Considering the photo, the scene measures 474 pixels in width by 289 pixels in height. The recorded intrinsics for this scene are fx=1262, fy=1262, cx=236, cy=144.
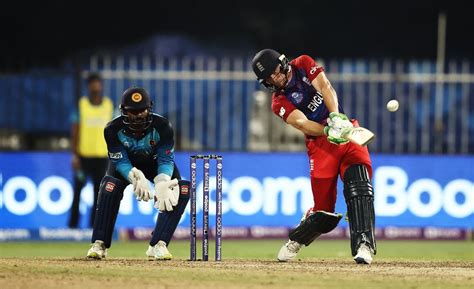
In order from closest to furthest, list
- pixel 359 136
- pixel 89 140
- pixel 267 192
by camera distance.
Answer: pixel 359 136 → pixel 89 140 → pixel 267 192

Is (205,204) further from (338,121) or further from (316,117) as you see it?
(338,121)

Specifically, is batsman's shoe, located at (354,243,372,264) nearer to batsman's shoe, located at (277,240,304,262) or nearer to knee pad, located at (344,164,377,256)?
knee pad, located at (344,164,377,256)

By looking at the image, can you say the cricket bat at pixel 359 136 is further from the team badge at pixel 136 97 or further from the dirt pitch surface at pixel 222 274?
the team badge at pixel 136 97

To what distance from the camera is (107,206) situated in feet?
38.5

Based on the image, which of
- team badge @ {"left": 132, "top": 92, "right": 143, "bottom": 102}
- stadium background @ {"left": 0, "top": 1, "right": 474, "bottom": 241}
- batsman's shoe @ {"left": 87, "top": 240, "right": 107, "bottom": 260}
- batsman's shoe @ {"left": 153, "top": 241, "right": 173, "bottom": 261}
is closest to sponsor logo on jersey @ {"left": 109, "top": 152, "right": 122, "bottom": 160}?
team badge @ {"left": 132, "top": 92, "right": 143, "bottom": 102}

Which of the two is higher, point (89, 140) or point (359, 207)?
A: point (89, 140)

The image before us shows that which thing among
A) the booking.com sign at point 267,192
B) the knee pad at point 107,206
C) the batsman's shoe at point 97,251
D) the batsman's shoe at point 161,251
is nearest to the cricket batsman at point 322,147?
the batsman's shoe at point 161,251

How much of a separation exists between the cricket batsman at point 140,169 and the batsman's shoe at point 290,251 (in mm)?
1081

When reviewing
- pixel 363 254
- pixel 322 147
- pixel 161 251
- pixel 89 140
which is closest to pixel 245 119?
pixel 89 140

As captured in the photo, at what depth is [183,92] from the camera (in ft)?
64.9

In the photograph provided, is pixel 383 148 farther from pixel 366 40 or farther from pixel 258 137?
pixel 366 40

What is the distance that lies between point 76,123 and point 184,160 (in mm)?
1638

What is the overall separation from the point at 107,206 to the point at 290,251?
5.91 feet

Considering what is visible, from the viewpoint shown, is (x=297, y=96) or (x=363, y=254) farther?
(x=297, y=96)
